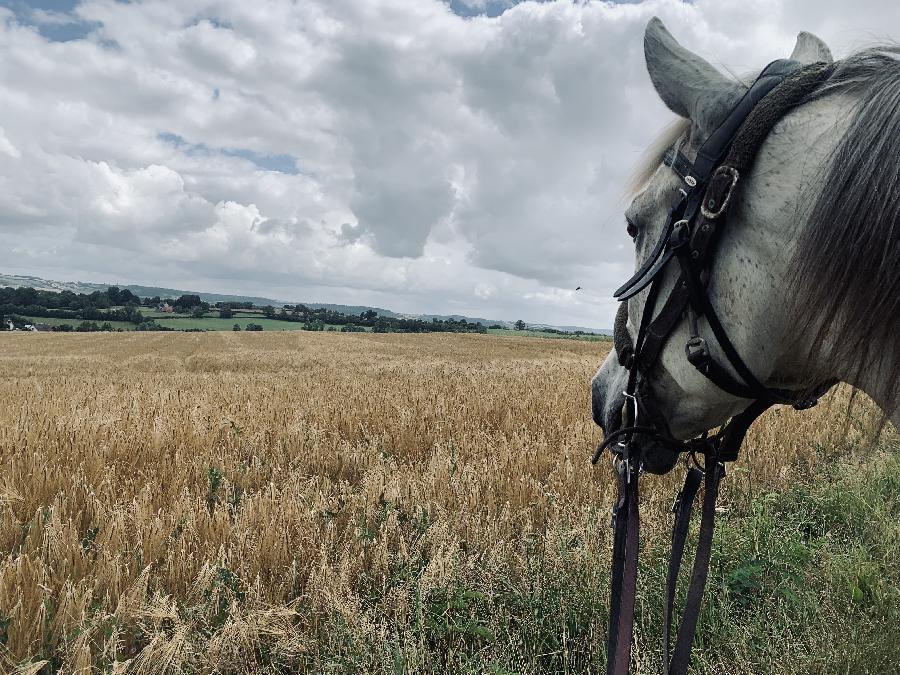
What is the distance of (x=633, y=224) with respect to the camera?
163 centimetres

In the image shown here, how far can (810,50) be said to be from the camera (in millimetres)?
1611

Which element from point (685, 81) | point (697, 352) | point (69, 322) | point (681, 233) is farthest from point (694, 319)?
point (69, 322)

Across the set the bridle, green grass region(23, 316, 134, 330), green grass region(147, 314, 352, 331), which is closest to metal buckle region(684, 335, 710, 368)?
the bridle

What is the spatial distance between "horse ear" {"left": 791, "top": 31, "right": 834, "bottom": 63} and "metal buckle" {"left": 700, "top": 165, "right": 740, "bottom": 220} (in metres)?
0.69

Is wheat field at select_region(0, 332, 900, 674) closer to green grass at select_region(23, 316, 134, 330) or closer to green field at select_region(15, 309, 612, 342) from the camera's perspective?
green field at select_region(15, 309, 612, 342)

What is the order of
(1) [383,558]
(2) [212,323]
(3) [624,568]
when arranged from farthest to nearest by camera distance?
(2) [212,323] < (1) [383,558] < (3) [624,568]

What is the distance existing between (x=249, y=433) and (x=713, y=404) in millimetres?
4830

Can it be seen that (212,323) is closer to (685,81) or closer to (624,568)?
(624,568)

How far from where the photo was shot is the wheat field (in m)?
2.06

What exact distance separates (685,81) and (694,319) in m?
0.69

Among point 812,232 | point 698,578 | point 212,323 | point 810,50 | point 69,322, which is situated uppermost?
point 810,50

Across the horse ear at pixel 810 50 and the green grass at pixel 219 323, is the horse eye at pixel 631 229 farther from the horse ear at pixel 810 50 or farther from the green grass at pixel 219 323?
the green grass at pixel 219 323

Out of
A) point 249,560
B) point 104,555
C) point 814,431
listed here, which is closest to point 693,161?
point 249,560

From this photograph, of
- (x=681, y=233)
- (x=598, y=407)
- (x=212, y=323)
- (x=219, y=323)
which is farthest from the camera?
(x=219, y=323)
